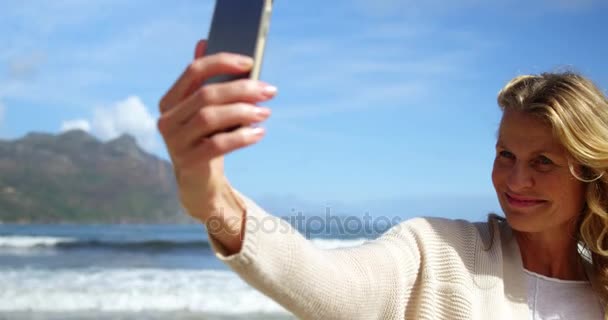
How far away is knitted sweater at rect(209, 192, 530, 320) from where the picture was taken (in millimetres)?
1038

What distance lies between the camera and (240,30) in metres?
0.83

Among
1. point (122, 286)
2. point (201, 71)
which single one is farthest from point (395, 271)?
point (122, 286)

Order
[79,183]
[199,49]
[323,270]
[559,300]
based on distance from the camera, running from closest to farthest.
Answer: [199,49]
[323,270]
[559,300]
[79,183]

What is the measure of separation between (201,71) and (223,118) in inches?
3.1

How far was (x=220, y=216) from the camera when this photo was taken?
958 millimetres

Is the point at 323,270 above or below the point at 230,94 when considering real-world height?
below

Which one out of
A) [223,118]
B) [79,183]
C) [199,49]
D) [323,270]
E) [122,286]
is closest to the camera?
[223,118]

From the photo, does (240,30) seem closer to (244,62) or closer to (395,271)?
(244,62)

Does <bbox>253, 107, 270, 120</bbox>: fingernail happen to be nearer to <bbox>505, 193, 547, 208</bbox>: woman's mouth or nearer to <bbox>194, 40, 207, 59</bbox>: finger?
<bbox>194, 40, 207, 59</bbox>: finger

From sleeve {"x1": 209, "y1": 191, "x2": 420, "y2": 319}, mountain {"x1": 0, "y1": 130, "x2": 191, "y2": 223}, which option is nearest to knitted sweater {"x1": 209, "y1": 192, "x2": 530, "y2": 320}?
sleeve {"x1": 209, "y1": 191, "x2": 420, "y2": 319}

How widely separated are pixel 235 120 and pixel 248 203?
27 cm

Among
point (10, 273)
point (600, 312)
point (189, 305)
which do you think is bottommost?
point (10, 273)

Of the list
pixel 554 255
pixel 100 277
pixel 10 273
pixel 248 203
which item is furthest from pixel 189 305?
pixel 248 203

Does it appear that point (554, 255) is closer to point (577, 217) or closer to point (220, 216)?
point (577, 217)
